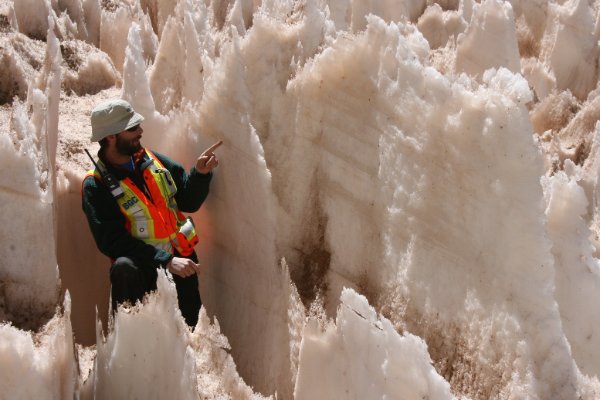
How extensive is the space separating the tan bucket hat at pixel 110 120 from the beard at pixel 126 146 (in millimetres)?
54

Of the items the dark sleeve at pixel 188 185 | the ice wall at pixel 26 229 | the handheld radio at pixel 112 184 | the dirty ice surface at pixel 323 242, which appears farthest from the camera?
the dark sleeve at pixel 188 185

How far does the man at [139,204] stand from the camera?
11.0ft

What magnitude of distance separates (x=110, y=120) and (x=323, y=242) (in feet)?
3.62

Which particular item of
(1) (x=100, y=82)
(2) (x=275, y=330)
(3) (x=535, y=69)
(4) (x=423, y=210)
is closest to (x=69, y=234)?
(2) (x=275, y=330)

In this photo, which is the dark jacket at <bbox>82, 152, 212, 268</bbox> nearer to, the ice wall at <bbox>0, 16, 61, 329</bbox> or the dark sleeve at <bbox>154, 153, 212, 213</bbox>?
the dark sleeve at <bbox>154, 153, 212, 213</bbox>

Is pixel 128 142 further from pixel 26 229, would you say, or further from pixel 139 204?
pixel 26 229

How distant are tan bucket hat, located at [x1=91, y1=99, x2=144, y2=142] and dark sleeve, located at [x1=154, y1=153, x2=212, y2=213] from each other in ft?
0.88

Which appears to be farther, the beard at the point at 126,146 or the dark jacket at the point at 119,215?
the beard at the point at 126,146

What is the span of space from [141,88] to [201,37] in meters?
0.75

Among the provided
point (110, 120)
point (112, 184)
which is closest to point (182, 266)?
point (112, 184)

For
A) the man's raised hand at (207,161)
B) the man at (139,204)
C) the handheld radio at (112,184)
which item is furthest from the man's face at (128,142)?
the man's raised hand at (207,161)

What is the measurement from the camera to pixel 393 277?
3.12 metres

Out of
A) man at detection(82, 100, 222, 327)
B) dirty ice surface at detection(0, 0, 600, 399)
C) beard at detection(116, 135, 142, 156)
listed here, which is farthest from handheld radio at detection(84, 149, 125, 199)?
dirty ice surface at detection(0, 0, 600, 399)

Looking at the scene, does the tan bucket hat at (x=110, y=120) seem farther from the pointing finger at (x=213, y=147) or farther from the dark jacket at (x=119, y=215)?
the pointing finger at (x=213, y=147)
